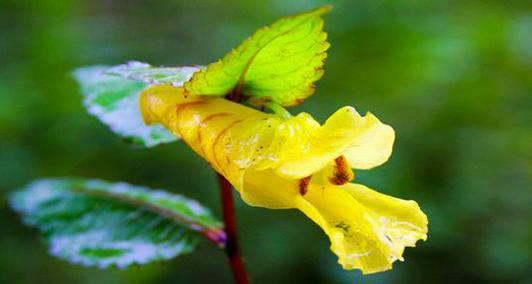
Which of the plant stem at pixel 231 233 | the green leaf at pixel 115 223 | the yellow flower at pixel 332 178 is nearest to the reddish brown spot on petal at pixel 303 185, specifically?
the yellow flower at pixel 332 178

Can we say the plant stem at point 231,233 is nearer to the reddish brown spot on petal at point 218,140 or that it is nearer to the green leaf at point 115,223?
the green leaf at point 115,223

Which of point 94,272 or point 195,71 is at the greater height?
point 195,71

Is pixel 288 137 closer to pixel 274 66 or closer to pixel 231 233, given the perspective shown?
pixel 274 66

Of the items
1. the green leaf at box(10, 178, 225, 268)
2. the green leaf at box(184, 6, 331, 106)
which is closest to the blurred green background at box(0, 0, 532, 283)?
the green leaf at box(10, 178, 225, 268)

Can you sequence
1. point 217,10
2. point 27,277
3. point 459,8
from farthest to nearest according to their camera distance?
point 217,10 < point 459,8 < point 27,277

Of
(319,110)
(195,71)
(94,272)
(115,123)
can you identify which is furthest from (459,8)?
(195,71)

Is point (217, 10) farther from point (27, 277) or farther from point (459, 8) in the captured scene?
point (27, 277)
